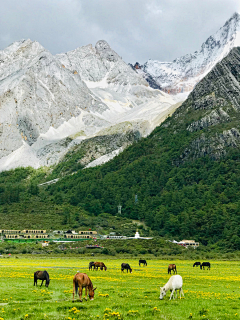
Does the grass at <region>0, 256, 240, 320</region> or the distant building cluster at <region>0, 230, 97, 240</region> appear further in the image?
the distant building cluster at <region>0, 230, 97, 240</region>

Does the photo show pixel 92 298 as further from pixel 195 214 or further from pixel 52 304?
pixel 195 214

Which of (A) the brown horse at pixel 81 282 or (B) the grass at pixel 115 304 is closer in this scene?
(B) the grass at pixel 115 304

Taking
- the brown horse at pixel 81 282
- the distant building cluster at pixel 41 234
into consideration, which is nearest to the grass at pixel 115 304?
the brown horse at pixel 81 282

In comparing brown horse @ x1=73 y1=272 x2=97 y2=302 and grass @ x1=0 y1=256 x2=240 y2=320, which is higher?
brown horse @ x1=73 y1=272 x2=97 y2=302

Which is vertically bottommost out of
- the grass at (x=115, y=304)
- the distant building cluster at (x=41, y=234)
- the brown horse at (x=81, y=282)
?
the grass at (x=115, y=304)

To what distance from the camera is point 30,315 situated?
878 inches

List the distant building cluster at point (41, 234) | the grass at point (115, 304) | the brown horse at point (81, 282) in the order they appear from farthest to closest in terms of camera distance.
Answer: the distant building cluster at point (41, 234) → the brown horse at point (81, 282) → the grass at point (115, 304)

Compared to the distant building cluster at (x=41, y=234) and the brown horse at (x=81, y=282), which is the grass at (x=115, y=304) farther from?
the distant building cluster at (x=41, y=234)

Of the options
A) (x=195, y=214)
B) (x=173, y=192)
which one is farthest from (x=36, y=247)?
(x=173, y=192)

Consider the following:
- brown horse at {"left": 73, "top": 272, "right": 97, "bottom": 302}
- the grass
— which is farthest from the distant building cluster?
brown horse at {"left": 73, "top": 272, "right": 97, "bottom": 302}

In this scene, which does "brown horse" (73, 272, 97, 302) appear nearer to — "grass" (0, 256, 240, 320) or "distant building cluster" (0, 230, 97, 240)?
"grass" (0, 256, 240, 320)

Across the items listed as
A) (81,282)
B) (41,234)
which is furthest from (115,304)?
(41,234)

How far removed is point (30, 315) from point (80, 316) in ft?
8.45

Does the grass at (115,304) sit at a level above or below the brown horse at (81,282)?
below
